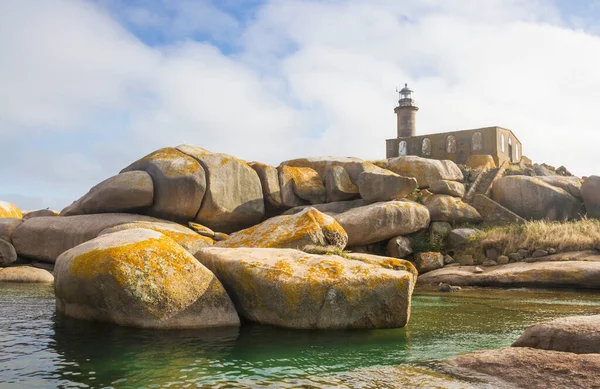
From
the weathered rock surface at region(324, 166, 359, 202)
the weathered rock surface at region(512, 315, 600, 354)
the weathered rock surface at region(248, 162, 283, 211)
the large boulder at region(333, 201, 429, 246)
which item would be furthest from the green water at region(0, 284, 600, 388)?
the weathered rock surface at region(324, 166, 359, 202)

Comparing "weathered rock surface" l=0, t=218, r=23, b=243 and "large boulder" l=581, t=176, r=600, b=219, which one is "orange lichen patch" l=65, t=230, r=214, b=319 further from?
"large boulder" l=581, t=176, r=600, b=219

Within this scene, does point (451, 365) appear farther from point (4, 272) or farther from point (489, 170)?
point (489, 170)

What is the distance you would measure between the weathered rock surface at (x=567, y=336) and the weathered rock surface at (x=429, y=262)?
15.7 metres

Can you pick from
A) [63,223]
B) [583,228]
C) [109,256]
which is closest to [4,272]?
[63,223]

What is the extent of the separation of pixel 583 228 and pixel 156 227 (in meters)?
18.2

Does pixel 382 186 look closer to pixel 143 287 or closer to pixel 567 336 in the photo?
pixel 143 287

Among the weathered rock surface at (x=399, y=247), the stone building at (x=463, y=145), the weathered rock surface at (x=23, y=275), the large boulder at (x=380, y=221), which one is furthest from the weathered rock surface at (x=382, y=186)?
the stone building at (x=463, y=145)

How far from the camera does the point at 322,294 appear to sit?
10320 mm

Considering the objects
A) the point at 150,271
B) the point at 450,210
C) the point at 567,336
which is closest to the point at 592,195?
the point at 450,210

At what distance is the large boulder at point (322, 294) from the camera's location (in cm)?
1034

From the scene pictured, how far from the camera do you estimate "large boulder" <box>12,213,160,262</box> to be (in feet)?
75.5

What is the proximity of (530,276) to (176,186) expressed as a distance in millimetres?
14884

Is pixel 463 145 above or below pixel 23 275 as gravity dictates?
above

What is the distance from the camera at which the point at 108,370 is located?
7.28 meters
